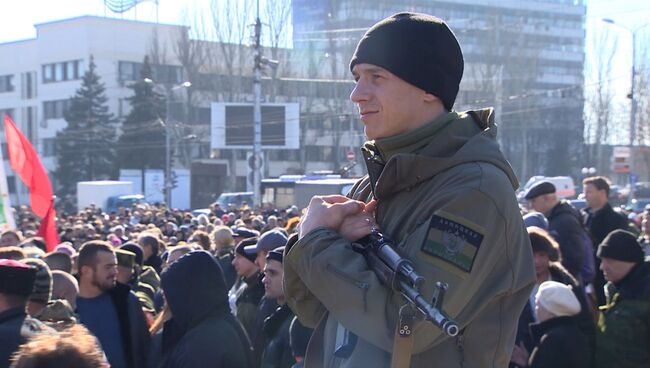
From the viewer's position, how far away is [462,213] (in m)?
2.07

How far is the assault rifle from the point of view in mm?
1798

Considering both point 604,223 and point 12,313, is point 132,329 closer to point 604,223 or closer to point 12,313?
point 12,313

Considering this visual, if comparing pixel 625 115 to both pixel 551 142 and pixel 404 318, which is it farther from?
pixel 404 318

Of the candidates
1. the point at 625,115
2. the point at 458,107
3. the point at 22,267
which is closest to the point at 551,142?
the point at 625,115

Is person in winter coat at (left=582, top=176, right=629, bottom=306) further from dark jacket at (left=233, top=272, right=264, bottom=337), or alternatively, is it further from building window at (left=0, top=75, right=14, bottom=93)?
building window at (left=0, top=75, right=14, bottom=93)

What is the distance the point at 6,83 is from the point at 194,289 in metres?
77.3

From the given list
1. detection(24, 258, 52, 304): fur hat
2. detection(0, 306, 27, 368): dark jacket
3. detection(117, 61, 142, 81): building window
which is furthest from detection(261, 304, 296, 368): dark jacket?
detection(117, 61, 142, 81): building window

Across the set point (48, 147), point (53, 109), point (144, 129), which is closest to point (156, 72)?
point (144, 129)

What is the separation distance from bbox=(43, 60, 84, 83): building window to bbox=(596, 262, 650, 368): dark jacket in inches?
2650

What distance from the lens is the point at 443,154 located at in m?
2.26

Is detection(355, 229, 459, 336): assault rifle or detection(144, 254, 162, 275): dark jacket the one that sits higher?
detection(355, 229, 459, 336): assault rifle

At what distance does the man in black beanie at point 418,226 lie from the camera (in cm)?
204

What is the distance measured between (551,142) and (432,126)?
75.0 m

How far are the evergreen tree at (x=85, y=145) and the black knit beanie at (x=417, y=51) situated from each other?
60977mm
